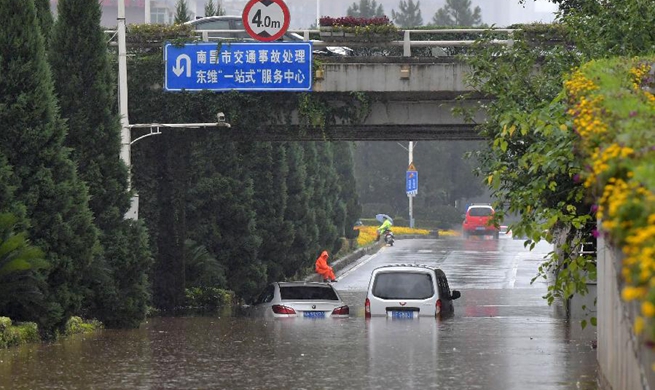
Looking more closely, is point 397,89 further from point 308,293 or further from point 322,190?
point 322,190

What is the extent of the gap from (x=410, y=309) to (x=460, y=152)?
226 ft

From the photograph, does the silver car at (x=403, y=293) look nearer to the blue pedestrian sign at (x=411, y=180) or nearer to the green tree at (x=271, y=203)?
the green tree at (x=271, y=203)

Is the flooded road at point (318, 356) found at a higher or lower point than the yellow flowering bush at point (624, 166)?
lower

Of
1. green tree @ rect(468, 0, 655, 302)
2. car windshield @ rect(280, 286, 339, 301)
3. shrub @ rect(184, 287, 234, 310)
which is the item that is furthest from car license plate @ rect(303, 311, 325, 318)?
shrub @ rect(184, 287, 234, 310)

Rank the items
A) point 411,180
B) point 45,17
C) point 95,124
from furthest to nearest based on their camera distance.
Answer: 1. point 411,180
2. point 45,17
3. point 95,124

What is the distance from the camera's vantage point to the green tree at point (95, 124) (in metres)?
27.7

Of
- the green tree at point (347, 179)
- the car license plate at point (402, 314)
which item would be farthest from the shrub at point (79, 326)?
the green tree at point (347, 179)

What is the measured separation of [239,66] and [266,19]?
125 cm

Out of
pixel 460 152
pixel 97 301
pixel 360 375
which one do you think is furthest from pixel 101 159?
pixel 460 152

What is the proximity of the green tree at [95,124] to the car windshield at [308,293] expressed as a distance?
127 inches

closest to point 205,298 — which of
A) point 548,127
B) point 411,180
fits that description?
point 548,127

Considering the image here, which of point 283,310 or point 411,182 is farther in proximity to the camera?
point 411,182

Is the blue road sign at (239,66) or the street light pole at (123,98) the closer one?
the street light pole at (123,98)

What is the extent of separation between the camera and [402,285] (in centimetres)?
2927
